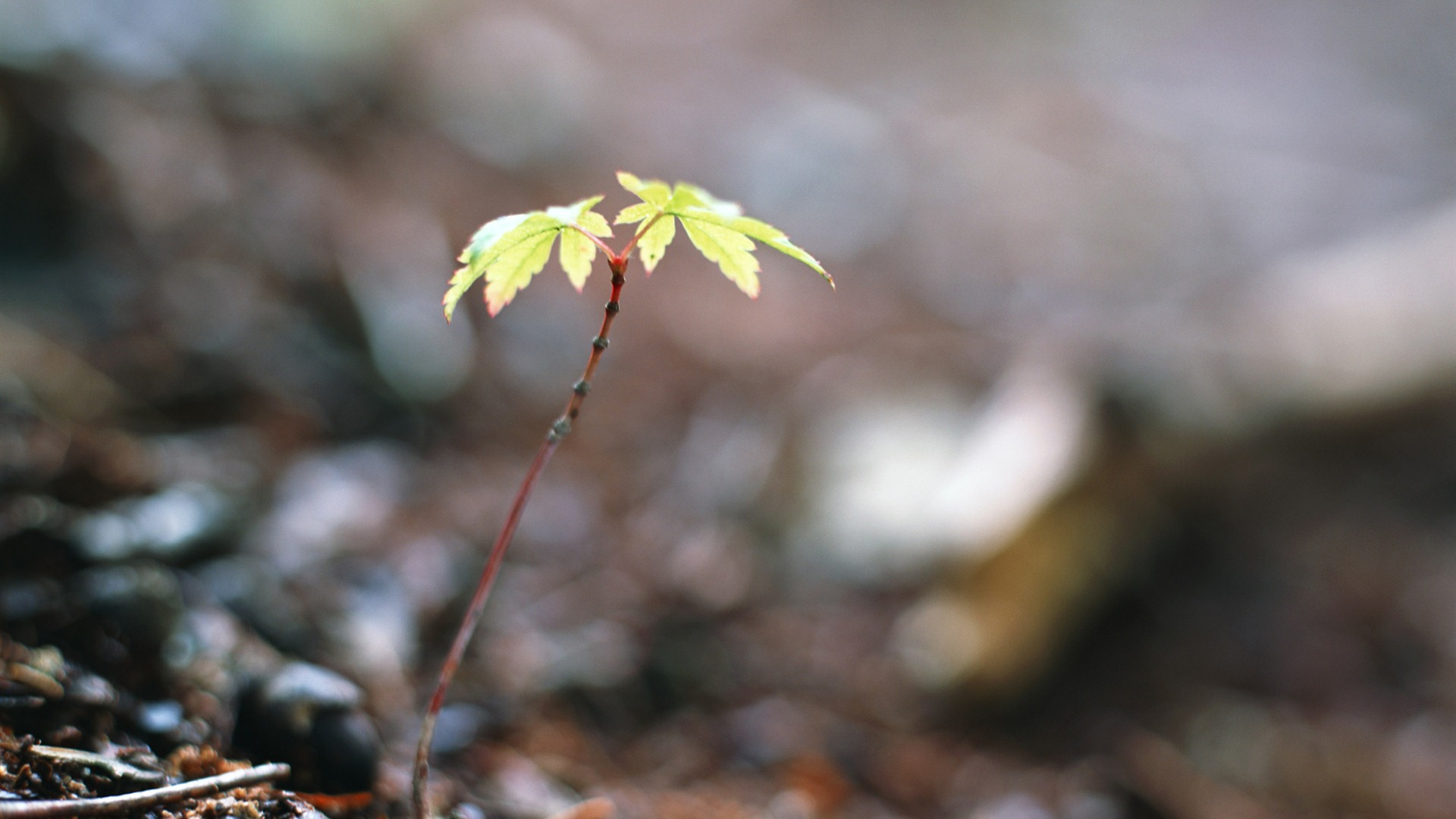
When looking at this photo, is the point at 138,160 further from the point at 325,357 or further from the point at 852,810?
the point at 852,810

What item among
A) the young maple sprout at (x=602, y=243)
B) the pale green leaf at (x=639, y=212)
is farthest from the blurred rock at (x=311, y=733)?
the pale green leaf at (x=639, y=212)

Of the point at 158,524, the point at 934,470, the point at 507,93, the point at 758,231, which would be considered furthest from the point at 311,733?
the point at 507,93

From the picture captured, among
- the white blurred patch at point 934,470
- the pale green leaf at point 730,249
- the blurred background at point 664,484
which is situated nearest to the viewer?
the pale green leaf at point 730,249

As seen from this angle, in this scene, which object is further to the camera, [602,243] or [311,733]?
[311,733]

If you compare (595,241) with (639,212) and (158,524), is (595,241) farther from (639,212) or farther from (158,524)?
(158,524)

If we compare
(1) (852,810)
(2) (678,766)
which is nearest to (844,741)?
(1) (852,810)

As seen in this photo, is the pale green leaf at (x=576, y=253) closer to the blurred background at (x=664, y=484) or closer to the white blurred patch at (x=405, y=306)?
the blurred background at (x=664, y=484)

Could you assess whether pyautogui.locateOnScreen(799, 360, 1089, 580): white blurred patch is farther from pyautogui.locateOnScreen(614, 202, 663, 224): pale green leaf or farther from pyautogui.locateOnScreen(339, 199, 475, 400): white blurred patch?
pyautogui.locateOnScreen(614, 202, 663, 224): pale green leaf
